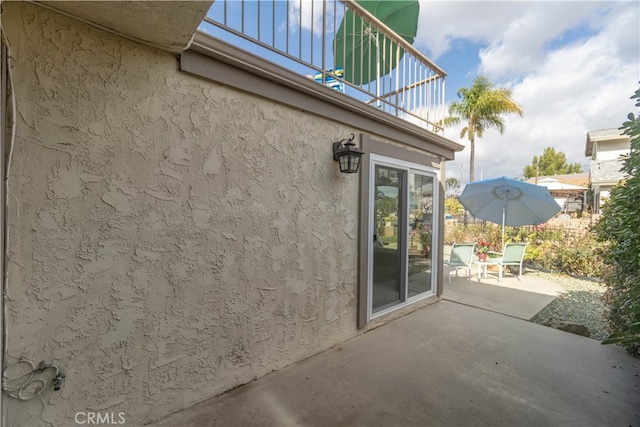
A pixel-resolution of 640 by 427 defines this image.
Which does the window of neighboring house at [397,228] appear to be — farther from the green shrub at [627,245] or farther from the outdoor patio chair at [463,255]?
the green shrub at [627,245]

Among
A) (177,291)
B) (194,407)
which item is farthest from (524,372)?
(177,291)

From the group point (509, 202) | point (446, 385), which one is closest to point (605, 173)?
point (509, 202)

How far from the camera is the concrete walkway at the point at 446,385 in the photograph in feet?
7.70

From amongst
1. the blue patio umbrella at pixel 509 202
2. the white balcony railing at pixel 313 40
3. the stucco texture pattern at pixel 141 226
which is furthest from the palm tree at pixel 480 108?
the stucco texture pattern at pixel 141 226

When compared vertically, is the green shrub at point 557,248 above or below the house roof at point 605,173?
below

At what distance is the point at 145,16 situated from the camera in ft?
5.81

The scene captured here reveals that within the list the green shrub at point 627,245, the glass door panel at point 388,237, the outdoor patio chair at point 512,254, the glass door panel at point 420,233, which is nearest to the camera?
the green shrub at point 627,245

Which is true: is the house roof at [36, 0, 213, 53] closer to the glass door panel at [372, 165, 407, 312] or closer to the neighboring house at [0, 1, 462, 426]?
the neighboring house at [0, 1, 462, 426]

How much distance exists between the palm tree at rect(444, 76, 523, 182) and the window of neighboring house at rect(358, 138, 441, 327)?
13809 mm

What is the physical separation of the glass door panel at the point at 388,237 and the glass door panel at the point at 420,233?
27cm

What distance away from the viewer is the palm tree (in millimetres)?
15453

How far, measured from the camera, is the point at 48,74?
1803mm

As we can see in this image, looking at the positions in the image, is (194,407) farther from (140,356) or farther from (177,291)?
(177,291)

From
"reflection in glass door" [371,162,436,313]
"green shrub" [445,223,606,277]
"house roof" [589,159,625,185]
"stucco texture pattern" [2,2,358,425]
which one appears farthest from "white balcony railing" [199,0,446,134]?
"house roof" [589,159,625,185]
